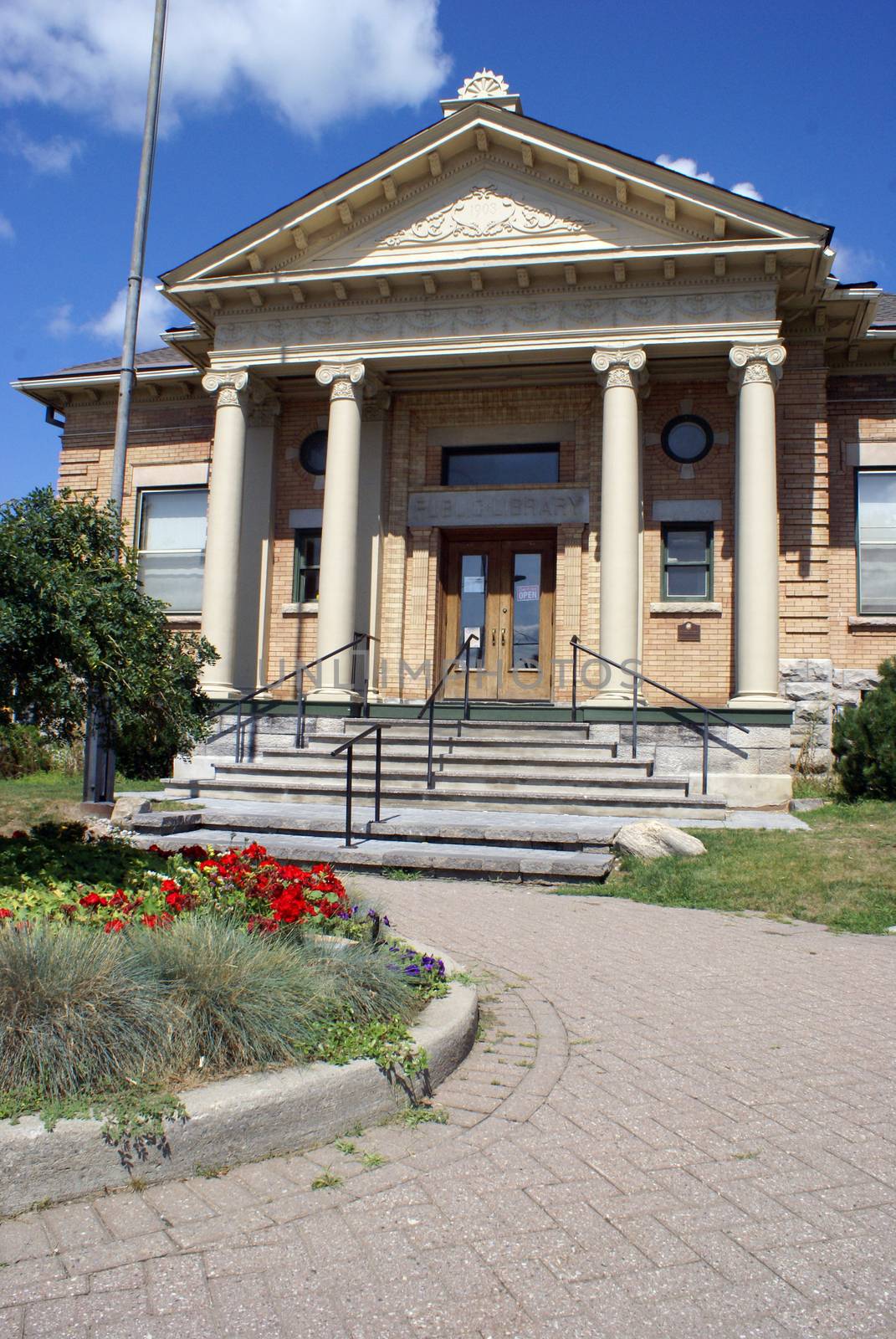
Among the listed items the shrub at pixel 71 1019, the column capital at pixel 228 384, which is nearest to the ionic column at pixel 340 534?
the column capital at pixel 228 384

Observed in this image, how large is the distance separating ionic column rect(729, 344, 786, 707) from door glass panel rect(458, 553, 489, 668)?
14.6 ft

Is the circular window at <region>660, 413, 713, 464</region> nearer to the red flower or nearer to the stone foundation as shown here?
the stone foundation

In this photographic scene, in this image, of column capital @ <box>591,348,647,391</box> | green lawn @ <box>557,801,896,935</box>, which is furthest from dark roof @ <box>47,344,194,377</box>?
green lawn @ <box>557,801,896,935</box>

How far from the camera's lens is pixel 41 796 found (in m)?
12.9

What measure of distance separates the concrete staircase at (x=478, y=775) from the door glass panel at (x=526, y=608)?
3.04 metres

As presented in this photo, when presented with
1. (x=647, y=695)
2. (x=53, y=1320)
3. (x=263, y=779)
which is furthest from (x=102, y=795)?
(x=53, y=1320)

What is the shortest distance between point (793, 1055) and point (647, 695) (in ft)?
36.6

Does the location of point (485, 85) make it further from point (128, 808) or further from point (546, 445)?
point (128, 808)

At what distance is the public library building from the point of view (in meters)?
14.6

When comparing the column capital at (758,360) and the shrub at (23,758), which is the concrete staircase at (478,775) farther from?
the column capital at (758,360)

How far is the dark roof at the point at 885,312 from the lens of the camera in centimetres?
1597

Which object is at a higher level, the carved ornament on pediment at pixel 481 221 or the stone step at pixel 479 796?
the carved ornament on pediment at pixel 481 221

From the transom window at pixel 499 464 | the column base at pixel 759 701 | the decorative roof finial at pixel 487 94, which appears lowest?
the column base at pixel 759 701

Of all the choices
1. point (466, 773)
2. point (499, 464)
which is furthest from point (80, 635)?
point (499, 464)
